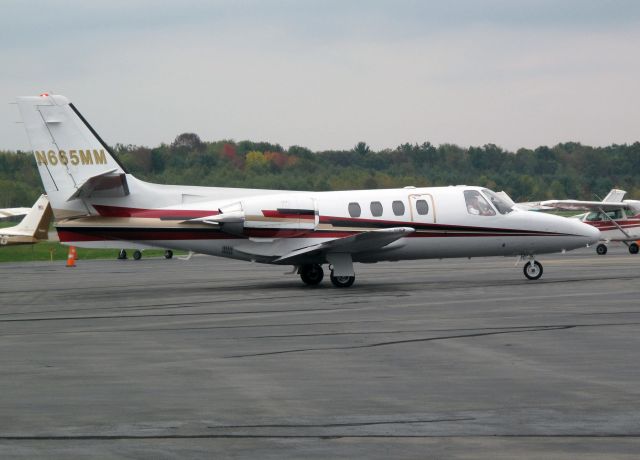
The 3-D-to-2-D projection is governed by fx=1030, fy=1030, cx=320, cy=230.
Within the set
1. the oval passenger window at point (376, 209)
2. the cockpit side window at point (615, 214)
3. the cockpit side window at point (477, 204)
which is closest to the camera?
the oval passenger window at point (376, 209)

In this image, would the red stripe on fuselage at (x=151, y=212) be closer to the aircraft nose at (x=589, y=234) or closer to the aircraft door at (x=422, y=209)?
the aircraft door at (x=422, y=209)

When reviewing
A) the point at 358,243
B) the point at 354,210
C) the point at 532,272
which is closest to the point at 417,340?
the point at 358,243

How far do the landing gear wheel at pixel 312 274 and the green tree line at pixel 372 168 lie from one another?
73.0 ft

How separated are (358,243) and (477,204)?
422cm

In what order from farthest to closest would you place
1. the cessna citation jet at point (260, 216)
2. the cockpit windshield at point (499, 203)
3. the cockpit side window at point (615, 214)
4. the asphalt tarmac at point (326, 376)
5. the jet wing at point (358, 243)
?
1. the cockpit side window at point (615, 214)
2. the cockpit windshield at point (499, 203)
3. the cessna citation jet at point (260, 216)
4. the jet wing at point (358, 243)
5. the asphalt tarmac at point (326, 376)

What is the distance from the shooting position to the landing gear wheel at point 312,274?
30.5 meters

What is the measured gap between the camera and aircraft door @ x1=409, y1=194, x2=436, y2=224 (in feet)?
96.7

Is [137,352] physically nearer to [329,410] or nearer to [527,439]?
[329,410]

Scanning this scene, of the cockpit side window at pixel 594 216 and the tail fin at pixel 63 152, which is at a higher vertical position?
the tail fin at pixel 63 152

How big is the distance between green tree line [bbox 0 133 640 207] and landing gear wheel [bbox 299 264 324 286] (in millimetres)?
22258

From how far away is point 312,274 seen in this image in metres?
30.5

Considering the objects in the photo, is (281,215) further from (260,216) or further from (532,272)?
(532,272)

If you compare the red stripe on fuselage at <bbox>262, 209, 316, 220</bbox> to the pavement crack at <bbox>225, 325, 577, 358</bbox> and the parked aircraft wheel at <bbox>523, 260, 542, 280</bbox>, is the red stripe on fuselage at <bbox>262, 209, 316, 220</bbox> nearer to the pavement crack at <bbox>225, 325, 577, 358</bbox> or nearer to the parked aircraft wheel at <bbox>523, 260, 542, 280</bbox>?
the parked aircraft wheel at <bbox>523, 260, 542, 280</bbox>

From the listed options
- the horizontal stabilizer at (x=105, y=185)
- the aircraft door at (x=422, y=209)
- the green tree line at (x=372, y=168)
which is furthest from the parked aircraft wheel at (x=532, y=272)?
the green tree line at (x=372, y=168)
